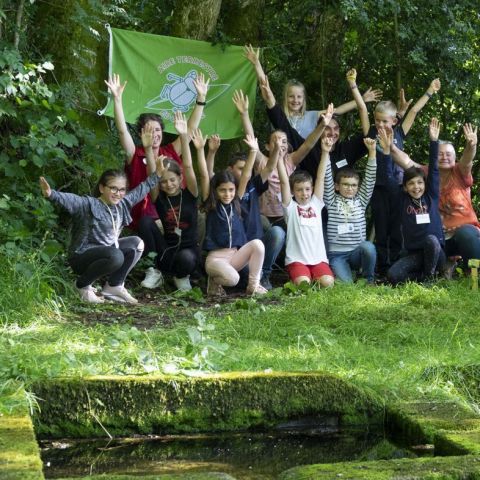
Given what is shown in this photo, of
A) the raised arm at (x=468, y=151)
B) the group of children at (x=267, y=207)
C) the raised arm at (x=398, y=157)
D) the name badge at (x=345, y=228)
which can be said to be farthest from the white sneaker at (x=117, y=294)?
the raised arm at (x=468, y=151)

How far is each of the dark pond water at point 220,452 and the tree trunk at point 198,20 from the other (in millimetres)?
6132

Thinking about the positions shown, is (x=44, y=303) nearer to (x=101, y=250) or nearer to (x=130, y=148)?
(x=101, y=250)

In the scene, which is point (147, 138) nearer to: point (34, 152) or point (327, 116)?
point (34, 152)

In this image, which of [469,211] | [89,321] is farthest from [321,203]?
[89,321]

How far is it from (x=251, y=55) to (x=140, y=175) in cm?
177

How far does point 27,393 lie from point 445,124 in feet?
25.5

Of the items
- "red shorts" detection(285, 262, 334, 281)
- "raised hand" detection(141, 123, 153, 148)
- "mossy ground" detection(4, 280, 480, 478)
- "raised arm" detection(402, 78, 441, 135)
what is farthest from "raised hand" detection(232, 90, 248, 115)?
"mossy ground" detection(4, 280, 480, 478)

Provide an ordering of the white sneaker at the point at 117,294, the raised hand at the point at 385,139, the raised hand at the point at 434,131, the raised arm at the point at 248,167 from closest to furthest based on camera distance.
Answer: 1. the white sneaker at the point at 117,294
2. the raised arm at the point at 248,167
3. the raised hand at the point at 434,131
4. the raised hand at the point at 385,139

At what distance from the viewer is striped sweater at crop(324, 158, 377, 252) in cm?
909

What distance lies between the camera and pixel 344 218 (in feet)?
29.8

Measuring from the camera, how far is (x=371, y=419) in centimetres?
474

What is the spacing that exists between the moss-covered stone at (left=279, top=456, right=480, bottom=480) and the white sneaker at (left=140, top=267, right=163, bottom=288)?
5.31 metres

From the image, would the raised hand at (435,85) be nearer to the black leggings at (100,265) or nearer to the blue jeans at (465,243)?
the blue jeans at (465,243)

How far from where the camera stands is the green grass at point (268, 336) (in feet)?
16.4
